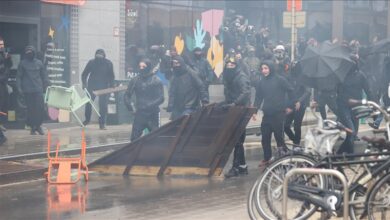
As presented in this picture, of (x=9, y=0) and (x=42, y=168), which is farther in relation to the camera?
(x=9, y=0)

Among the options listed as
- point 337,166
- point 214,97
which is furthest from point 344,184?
point 214,97

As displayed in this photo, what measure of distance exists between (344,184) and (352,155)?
429 millimetres

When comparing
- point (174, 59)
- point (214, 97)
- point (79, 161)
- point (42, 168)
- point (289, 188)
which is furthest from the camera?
point (214, 97)

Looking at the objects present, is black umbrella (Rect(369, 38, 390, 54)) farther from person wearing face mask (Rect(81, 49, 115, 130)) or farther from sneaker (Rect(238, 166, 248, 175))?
sneaker (Rect(238, 166, 248, 175))

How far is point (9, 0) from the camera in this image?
1759cm

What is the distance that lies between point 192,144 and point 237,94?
4.10 feet

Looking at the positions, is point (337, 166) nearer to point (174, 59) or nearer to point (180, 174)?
point (180, 174)

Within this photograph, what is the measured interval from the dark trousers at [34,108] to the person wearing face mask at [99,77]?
169 centimetres

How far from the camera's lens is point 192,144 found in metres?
11.8

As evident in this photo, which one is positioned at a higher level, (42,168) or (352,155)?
(352,155)

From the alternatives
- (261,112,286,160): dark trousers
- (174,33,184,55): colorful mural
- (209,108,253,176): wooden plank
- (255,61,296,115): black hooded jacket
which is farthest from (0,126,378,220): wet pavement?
(174,33,184,55): colorful mural

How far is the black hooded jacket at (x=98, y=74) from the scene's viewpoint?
1831 centimetres

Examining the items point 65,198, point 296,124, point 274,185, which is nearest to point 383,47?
point 296,124

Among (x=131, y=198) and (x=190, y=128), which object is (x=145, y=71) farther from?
(x=131, y=198)
